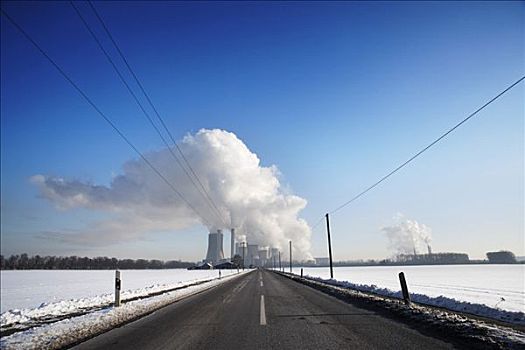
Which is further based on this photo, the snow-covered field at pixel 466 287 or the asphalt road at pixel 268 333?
the snow-covered field at pixel 466 287

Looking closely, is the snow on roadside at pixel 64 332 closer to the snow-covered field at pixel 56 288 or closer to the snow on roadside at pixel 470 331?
the snow on roadside at pixel 470 331

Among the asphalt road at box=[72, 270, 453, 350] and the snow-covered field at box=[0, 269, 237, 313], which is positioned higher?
the asphalt road at box=[72, 270, 453, 350]

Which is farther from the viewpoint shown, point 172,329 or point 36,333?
point 172,329

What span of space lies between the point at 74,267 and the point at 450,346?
173 m

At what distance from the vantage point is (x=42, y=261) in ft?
456

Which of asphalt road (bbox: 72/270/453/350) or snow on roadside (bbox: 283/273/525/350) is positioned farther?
asphalt road (bbox: 72/270/453/350)

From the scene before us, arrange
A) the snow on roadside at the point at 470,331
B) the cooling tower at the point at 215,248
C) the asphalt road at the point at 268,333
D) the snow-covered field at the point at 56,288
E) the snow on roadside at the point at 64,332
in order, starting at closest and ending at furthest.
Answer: the snow on roadside at the point at 470,331 → the asphalt road at the point at 268,333 → the snow on roadside at the point at 64,332 → the snow-covered field at the point at 56,288 → the cooling tower at the point at 215,248

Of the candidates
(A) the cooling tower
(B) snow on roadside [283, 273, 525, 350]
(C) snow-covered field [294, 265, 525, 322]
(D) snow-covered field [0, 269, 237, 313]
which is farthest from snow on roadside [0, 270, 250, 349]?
(A) the cooling tower

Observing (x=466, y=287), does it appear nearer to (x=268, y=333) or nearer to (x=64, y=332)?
(x=268, y=333)

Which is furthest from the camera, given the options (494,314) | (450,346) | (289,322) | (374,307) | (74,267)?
(74,267)

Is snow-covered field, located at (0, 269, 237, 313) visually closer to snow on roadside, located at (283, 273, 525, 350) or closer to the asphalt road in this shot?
the asphalt road

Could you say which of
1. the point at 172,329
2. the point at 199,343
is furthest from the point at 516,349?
the point at 172,329

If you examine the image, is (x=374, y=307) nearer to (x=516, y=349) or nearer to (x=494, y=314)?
(x=494, y=314)

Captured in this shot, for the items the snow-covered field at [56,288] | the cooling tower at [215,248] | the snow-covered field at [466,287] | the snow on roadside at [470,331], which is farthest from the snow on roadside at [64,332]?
the cooling tower at [215,248]
